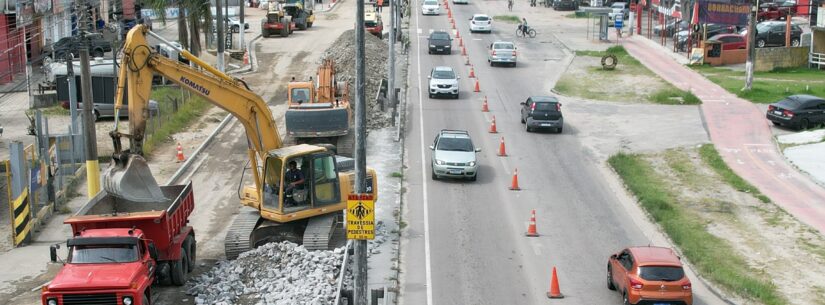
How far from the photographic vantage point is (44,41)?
2657 inches

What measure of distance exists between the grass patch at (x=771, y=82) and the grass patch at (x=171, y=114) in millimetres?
29110

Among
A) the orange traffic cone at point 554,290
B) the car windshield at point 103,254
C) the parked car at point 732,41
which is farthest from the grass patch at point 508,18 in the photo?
the car windshield at point 103,254

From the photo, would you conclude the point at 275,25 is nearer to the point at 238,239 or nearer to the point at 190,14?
the point at 190,14

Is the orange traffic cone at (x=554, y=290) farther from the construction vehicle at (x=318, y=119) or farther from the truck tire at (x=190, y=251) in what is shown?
the construction vehicle at (x=318, y=119)

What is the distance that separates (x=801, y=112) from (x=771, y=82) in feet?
47.4

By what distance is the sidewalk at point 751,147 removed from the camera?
123 feet

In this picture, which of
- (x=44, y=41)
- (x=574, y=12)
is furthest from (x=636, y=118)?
(x=574, y=12)

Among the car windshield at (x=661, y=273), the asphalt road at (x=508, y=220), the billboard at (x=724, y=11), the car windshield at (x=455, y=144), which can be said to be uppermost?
the billboard at (x=724, y=11)

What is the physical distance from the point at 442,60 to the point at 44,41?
2573 cm

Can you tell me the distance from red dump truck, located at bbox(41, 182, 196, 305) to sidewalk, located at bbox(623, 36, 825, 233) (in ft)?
67.1

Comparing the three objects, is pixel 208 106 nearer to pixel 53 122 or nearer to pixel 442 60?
pixel 53 122

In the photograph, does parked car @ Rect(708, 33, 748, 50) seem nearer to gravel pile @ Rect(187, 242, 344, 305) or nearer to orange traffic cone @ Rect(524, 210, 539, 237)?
orange traffic cone @ Rect(524, 210, 539, 237)

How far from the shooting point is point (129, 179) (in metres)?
25.2

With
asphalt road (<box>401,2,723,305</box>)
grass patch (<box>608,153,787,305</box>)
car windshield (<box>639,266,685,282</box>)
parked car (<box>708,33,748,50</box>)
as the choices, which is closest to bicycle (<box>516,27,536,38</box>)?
parked car (<box>708,33,748,50</box>)
